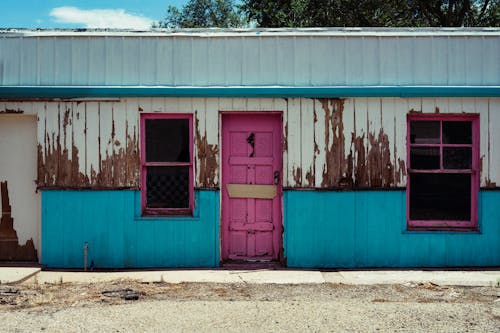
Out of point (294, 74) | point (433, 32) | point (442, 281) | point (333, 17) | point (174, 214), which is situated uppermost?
point (333, 17)

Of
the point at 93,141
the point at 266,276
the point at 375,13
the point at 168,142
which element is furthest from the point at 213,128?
the point at 375,13

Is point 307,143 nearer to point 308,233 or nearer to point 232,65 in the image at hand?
point 308,233

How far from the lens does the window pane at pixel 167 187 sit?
10.0 meters

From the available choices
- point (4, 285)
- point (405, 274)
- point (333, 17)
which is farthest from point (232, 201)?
point (333, 17)

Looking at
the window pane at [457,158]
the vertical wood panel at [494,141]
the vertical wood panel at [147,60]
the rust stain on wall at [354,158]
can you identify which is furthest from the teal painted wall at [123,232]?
the vertical wood panel at [494,141]

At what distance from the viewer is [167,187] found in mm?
10055

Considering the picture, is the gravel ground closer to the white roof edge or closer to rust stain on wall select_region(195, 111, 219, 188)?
rust stain on wall select_region(195, 111, 219, 188)

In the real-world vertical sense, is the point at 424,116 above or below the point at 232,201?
above

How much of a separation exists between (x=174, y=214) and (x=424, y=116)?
3940 mm

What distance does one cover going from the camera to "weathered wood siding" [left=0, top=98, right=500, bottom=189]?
990 centimetres

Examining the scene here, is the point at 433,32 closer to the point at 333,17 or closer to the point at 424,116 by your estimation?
the point at 424,116

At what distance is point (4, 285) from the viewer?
27.9 ft

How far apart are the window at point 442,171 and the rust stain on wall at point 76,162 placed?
4070 mm

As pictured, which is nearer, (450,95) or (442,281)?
(442,281)
